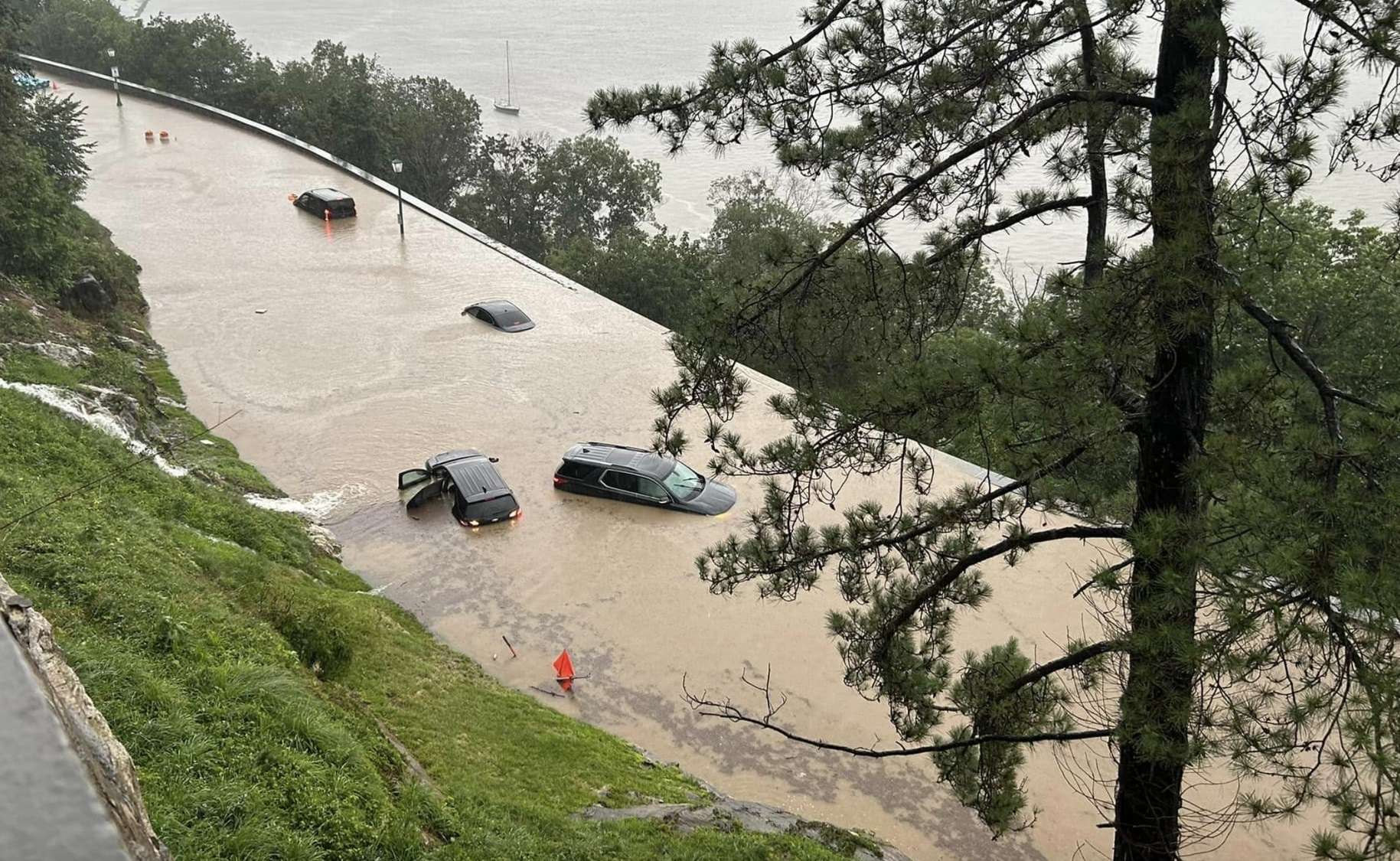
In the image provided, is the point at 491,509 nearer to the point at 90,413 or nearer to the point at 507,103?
the point at 90,413

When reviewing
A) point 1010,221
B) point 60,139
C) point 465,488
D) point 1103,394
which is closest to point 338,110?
point 60,139

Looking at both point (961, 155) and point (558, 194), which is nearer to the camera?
point (961, 155)

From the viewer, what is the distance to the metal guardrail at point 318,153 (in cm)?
2650

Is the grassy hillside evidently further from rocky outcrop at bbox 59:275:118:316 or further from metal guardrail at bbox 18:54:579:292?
metal guardrail at bbox 18:54:579:292

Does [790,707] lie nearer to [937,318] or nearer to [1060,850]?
[1060,850]

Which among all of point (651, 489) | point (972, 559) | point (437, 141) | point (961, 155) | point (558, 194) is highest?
point (437, 141)

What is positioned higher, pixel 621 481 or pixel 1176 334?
pixel 1176 334

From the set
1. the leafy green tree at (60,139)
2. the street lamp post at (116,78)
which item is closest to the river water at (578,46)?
the leafy green tree at (60,139)

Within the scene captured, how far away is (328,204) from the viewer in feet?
93.0

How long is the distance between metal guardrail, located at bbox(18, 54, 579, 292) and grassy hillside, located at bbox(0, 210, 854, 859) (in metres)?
14.3

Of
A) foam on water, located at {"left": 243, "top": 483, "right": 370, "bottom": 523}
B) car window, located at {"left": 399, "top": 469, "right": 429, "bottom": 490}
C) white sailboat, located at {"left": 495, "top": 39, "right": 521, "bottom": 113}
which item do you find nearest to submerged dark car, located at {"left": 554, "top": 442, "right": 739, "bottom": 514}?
car window, located at {"left": 399, "top": 469, "right": 429, "bottom": 490}

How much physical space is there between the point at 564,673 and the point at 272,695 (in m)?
5.16

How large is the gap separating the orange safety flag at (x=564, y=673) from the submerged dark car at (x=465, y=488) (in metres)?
3.57

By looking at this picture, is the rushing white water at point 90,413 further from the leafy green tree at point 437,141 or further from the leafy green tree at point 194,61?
the leafy green tree at point 194,61
